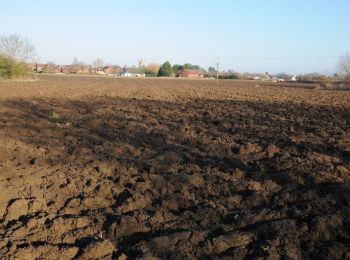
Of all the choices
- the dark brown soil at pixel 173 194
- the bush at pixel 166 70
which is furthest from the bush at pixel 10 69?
the bush at pixel 166 70

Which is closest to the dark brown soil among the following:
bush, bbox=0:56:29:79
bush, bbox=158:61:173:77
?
bush, bbox=0:56:29:79

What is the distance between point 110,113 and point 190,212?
11106 millimetres

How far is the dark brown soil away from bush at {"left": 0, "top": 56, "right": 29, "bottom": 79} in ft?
154

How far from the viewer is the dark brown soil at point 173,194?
473 centimetres

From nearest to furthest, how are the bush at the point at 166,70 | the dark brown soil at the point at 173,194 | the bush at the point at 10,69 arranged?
the dark brown soil at the point at 173,194
the bush at the point at 10,69
the bush at the point at 166,70

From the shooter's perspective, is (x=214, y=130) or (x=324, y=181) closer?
(x=324, y=181)

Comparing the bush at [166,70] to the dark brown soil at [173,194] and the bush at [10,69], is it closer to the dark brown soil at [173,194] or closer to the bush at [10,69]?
the bush at [10,69]

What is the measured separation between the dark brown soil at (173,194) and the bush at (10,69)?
47.0 m

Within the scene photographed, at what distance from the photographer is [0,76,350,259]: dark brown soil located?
473 cm

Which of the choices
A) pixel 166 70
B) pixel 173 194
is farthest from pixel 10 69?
pixel 166 70

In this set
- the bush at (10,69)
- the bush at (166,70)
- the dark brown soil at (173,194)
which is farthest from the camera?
the bush at (166,70)

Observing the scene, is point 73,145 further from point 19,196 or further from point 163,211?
point 163,211

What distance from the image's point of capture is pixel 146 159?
8.59 metres

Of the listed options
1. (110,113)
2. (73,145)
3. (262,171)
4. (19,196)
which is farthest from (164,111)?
(19,196)
